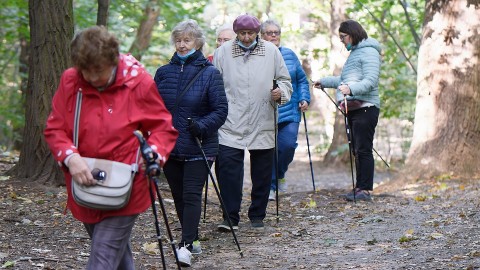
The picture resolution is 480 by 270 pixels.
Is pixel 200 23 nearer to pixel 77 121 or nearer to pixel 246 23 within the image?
pixel 246 23

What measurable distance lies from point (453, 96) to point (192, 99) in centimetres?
540

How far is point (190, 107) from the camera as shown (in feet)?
20.4

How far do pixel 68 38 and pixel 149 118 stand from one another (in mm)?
4730

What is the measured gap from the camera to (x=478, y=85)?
34.7 ft

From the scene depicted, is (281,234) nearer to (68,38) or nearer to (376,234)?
(376,234)

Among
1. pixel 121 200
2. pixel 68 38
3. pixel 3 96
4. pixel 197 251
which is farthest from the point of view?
pixel 3 96

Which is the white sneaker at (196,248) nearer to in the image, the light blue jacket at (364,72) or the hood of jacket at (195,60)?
the hood of jacket at (195,60)

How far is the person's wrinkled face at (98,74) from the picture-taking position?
12.4ft

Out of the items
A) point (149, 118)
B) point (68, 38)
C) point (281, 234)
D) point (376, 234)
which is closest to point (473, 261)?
point (376, 234)

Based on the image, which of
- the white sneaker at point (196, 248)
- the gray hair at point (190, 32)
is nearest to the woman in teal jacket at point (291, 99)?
the gray hair at point (190, 32)

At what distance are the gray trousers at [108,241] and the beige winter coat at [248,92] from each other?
352 cm

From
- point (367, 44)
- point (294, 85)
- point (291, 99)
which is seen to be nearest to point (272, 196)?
point (291, 99)

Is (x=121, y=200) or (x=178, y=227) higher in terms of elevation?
(x=121, y=200)

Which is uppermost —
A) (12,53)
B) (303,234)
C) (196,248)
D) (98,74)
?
(98,74)
